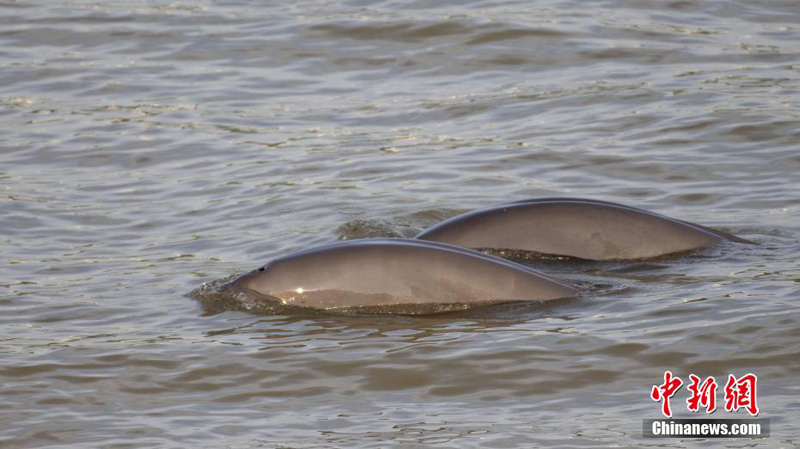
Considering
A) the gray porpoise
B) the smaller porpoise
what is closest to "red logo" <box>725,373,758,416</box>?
the gray porpoise

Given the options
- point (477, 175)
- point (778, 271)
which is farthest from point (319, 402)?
point (477, 175)

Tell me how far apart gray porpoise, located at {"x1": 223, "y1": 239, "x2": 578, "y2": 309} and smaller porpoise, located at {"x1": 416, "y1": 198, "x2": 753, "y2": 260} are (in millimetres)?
756

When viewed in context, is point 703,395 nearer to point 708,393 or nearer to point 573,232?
point 708,393

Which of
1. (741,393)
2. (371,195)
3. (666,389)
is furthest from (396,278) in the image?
(371,195)

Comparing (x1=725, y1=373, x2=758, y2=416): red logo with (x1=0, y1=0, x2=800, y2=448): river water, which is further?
(x1=0, y1=0, x2=800, y2=448): river water

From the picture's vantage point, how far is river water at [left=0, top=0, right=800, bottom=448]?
5992 mm

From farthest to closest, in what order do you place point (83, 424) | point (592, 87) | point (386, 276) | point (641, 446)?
point (592, 87) < point (386, 276) < point (83, 424) < point (641, 446)

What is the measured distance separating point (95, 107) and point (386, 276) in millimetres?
6564

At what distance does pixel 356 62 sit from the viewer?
46.3 ft

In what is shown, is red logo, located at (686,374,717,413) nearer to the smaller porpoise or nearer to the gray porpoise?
the gray porpoise

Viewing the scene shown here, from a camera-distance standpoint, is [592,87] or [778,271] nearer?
[778,271]

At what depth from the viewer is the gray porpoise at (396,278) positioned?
7.09 m

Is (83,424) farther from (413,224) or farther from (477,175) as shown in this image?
(477,175)

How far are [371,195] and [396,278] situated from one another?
3.06m
